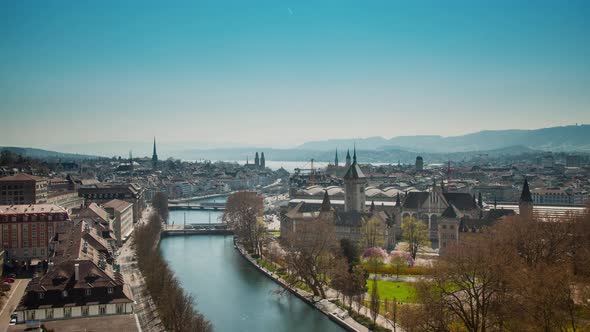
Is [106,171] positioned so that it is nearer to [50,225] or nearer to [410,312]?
[50,225]

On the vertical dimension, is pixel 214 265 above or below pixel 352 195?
below

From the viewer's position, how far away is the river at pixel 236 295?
29.7 metres

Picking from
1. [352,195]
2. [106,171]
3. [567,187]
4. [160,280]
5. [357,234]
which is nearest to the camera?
[160,280]

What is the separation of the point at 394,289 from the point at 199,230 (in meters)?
33.4

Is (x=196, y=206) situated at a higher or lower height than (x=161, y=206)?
lower

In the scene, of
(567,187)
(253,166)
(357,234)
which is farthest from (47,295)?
(253,166)

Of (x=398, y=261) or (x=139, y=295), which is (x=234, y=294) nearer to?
(x=139, y=295)

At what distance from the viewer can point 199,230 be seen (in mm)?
63438

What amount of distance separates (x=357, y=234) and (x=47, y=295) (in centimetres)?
3258

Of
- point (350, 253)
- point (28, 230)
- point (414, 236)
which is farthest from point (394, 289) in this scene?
point (28, 230)

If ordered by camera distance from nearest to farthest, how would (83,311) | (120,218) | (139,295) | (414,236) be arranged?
1. (83,311)
2. (139,295)
3. (414,236)
4. (120,218)

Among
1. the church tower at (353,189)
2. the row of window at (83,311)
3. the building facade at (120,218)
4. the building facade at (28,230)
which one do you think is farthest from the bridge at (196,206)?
the row of window at (83,311)

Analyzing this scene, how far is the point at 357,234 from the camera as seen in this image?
166 feet

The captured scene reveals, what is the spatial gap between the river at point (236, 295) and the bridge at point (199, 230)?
29.1ft
